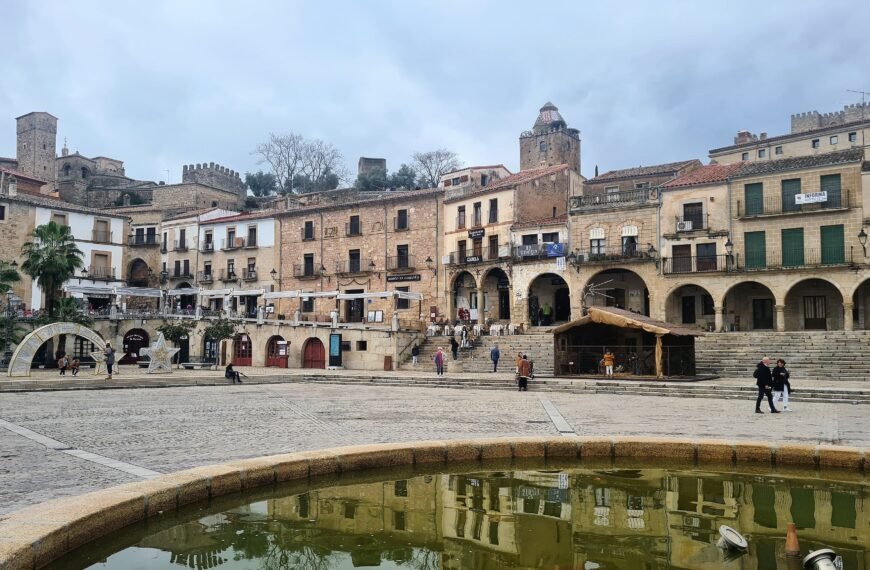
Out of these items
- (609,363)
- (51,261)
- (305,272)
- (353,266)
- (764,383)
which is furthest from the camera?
(305,272)

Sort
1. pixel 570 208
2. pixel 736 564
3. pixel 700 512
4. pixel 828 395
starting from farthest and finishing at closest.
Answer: pixel 570 208, pixel 828 395, pixel 700 512, pixel 736 564

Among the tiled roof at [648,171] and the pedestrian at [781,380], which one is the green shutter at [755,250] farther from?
the pedestrian at [781,380]

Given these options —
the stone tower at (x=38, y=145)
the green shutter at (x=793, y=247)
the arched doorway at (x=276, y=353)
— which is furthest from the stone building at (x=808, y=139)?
the stone tower at (x=38, y=145)

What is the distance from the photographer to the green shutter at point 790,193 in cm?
3506

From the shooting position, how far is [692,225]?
3756 cm

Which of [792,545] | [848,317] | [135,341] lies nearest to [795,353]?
[848,317]

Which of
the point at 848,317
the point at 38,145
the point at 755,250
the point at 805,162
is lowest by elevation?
the point at 848,317

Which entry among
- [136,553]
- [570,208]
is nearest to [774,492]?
[136,553]

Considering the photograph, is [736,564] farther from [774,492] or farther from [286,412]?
[286,412]

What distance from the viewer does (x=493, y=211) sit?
43.3 metres

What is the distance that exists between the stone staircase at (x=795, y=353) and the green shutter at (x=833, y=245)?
16.0 feet

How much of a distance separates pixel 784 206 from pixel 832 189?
226 cm

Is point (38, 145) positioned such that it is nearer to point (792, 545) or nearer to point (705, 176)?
point (705, 176)

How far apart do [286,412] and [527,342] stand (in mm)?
20404
